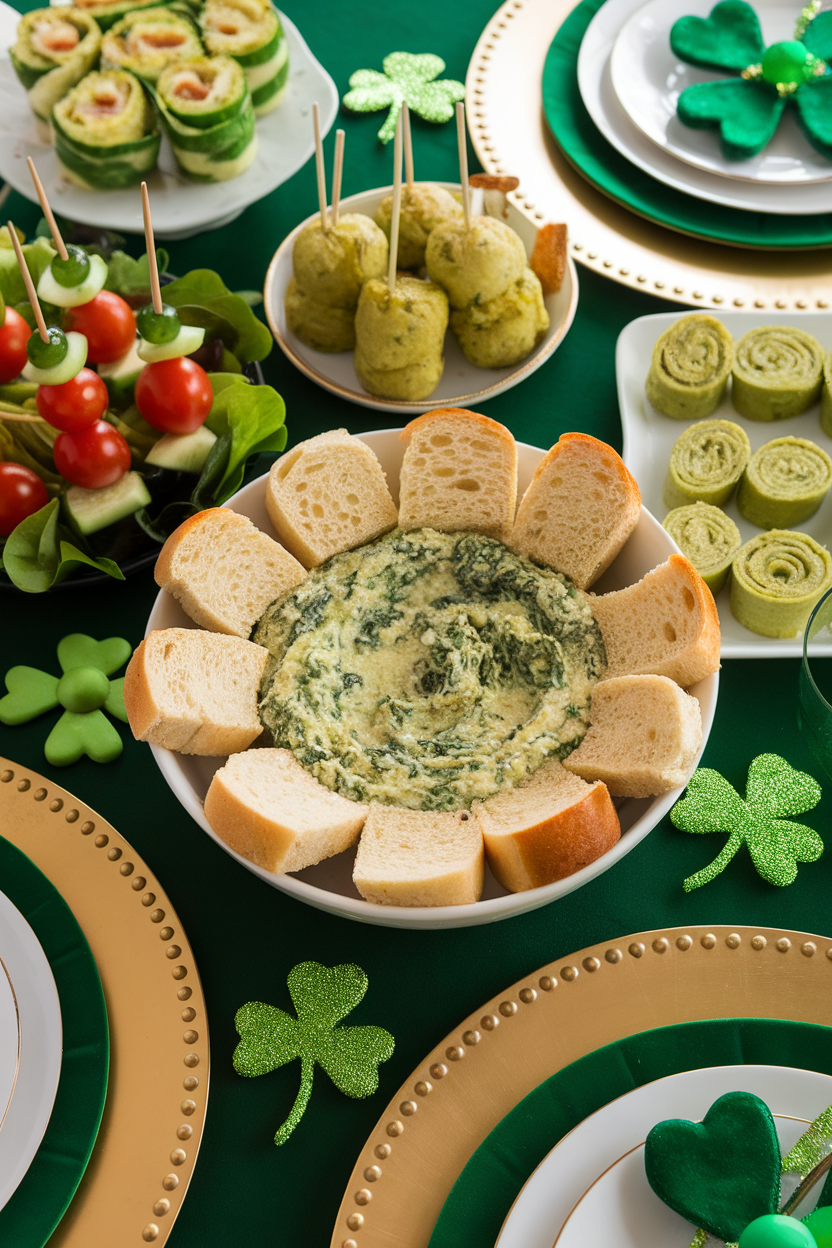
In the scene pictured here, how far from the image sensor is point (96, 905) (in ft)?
4.84

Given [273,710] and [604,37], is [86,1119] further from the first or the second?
[604,37]

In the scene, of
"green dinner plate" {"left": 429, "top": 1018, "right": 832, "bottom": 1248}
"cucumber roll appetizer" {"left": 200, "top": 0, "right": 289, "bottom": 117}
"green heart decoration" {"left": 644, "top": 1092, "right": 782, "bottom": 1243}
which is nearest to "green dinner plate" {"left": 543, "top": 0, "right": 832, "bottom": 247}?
"cucumber roll appetizer" {"left": 200, "top": 0, "right": 289, "bottom": 117}

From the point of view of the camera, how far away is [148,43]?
2271 millimetres

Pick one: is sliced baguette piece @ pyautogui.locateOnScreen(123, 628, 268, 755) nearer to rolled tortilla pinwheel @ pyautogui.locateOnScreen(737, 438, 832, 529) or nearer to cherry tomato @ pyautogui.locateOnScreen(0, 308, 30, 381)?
cherry tomato @ pyautogui.locateOnScreen(0, 308, 30, 381)

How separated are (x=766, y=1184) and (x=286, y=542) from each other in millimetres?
1139

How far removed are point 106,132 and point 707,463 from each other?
4.88ft

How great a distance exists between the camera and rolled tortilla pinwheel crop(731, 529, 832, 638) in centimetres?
164

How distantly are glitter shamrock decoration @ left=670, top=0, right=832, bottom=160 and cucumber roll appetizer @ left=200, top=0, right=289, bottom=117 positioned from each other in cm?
93

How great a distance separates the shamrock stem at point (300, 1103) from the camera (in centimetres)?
133

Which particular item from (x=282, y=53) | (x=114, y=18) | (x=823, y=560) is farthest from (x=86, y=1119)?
(x=114, y=18)

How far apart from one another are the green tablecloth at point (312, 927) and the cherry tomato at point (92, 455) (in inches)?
9.7

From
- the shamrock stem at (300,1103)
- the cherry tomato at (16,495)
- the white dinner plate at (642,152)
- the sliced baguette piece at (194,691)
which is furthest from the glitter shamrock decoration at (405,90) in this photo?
the shamrock stem at (300,1103)

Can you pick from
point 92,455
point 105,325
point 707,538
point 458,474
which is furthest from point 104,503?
point 707,538

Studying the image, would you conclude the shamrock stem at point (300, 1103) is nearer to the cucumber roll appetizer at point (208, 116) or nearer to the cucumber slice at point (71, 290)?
the cucumber slice at point (71, 290)
